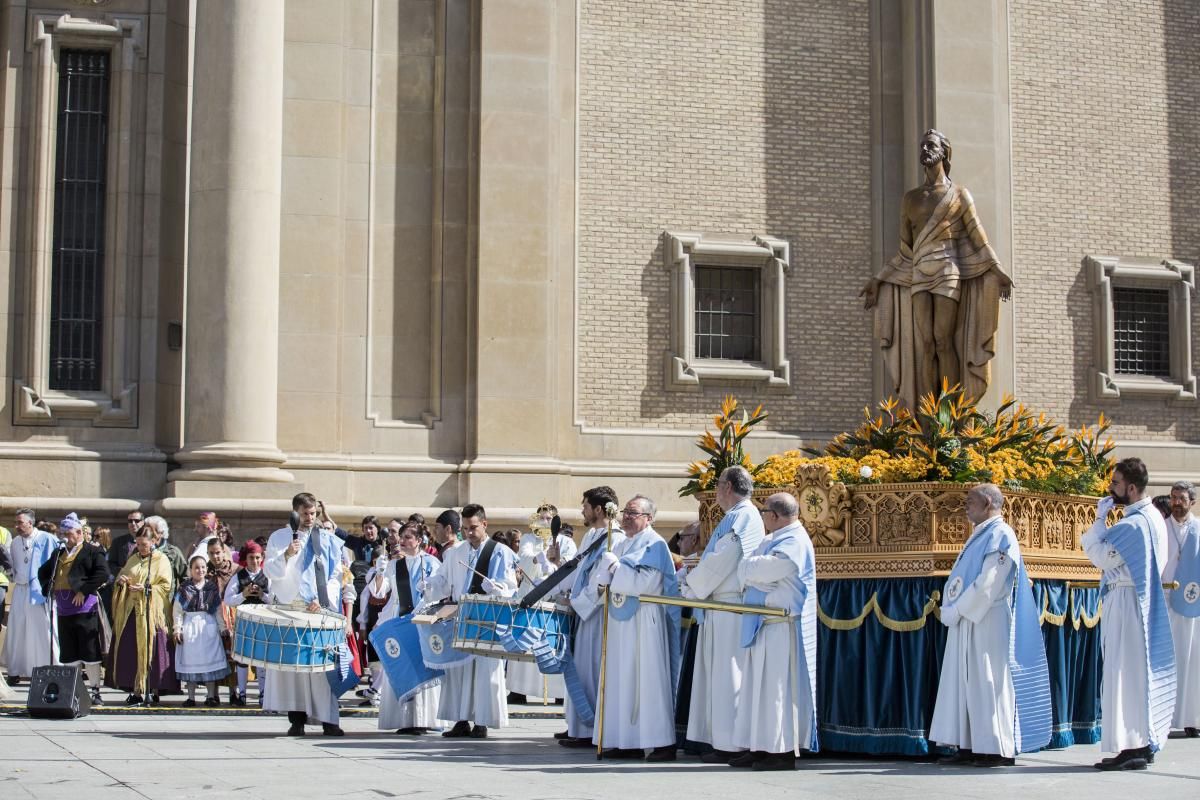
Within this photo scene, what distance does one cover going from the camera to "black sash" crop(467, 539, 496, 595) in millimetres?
13742

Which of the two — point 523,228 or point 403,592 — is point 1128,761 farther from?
point 523,228

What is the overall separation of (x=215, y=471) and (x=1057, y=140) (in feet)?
42.8

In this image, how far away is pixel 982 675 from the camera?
11273mm

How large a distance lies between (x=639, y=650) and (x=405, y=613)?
9.85 ft

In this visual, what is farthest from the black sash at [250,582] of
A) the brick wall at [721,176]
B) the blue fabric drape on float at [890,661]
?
the brick wall at [721,176]

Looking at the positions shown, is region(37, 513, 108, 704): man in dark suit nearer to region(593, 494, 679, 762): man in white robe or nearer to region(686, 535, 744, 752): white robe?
region(593, 494, 679, 762): man in white robe

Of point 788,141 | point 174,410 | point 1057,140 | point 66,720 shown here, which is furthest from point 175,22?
point 1057,140

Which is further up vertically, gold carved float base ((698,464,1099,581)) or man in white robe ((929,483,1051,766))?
gold carved float base ((698,464,1099,581))

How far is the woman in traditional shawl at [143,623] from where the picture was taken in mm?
16953

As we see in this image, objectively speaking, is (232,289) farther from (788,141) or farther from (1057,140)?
(1057,140)

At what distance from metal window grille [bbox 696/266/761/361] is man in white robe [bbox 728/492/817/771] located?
12864 mm

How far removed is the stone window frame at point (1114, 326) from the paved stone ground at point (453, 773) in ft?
41.7

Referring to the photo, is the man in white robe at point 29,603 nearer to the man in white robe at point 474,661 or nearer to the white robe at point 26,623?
the white robe at point 26,623

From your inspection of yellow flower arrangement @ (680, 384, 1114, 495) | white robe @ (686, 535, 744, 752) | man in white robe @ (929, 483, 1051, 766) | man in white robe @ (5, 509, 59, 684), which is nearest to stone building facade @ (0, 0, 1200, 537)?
man in white robe @ (5, 509, 59, 684)
